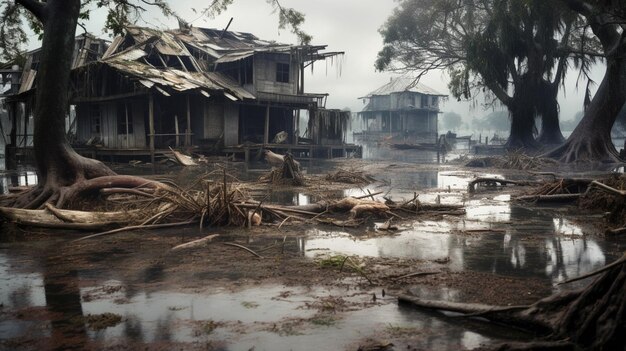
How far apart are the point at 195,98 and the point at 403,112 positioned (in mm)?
36684

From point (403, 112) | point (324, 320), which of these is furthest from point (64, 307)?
point (403, 112)

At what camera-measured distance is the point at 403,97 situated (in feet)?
192

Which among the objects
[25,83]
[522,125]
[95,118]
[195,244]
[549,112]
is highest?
[25,83]

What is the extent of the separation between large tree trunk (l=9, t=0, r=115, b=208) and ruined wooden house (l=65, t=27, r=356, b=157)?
11243mm

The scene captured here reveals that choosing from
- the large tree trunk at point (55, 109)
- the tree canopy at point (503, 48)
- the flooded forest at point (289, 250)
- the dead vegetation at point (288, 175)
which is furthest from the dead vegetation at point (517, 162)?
the large tree trunk at point (55, 109)

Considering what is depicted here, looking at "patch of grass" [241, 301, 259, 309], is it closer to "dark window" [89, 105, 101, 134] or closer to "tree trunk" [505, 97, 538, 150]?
"dark window" [89, 105, 101, 134]

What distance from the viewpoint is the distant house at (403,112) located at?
190ft

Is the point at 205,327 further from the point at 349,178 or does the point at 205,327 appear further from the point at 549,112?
the point at 549,112

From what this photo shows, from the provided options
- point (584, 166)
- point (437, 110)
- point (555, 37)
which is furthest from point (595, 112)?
point (437, 110)

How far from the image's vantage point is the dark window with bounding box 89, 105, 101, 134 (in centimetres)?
2705

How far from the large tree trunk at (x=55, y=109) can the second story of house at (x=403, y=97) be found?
5046 centimetres

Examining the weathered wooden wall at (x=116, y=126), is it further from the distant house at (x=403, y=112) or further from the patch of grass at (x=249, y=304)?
the distant house at (x=403, y=112)

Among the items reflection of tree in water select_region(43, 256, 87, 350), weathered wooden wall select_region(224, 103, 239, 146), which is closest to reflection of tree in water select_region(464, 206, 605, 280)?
reflection of tree in water select_region(43, 256, 87, 350)

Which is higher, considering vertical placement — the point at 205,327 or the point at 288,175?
the point at 288,175
